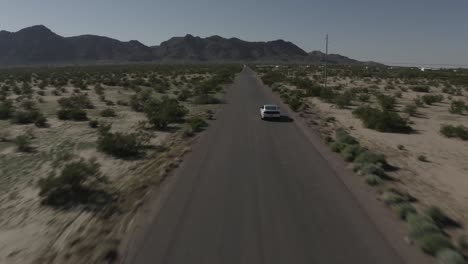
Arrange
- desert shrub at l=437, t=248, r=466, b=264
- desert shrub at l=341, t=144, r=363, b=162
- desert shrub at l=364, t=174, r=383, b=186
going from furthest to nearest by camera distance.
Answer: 1. desert shrub at l=341, t=144, r=363, b=162
2. desert shrub at l=364, t=174, r=383, b=186
3. desert shrub at l=437, t=248, r=466, b=264

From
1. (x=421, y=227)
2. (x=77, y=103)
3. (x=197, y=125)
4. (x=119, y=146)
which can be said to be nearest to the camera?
(x=421, y=227)

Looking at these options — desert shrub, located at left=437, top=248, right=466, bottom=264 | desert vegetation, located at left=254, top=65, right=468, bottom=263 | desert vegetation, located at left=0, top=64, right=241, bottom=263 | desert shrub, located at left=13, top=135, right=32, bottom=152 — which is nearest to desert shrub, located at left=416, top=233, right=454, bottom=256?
desert vegetation, located at left=254, top=65, right=468, bottom=263

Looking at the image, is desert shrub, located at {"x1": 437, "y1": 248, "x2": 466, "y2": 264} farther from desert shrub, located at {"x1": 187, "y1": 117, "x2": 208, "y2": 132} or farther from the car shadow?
the car shadow

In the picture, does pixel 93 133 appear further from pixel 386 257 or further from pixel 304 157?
pixel 386 257

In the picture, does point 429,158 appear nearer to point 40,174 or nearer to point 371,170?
point 371,170

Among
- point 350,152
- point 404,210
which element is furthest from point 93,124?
point 404,210

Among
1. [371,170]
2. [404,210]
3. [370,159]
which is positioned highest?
[370,159]
